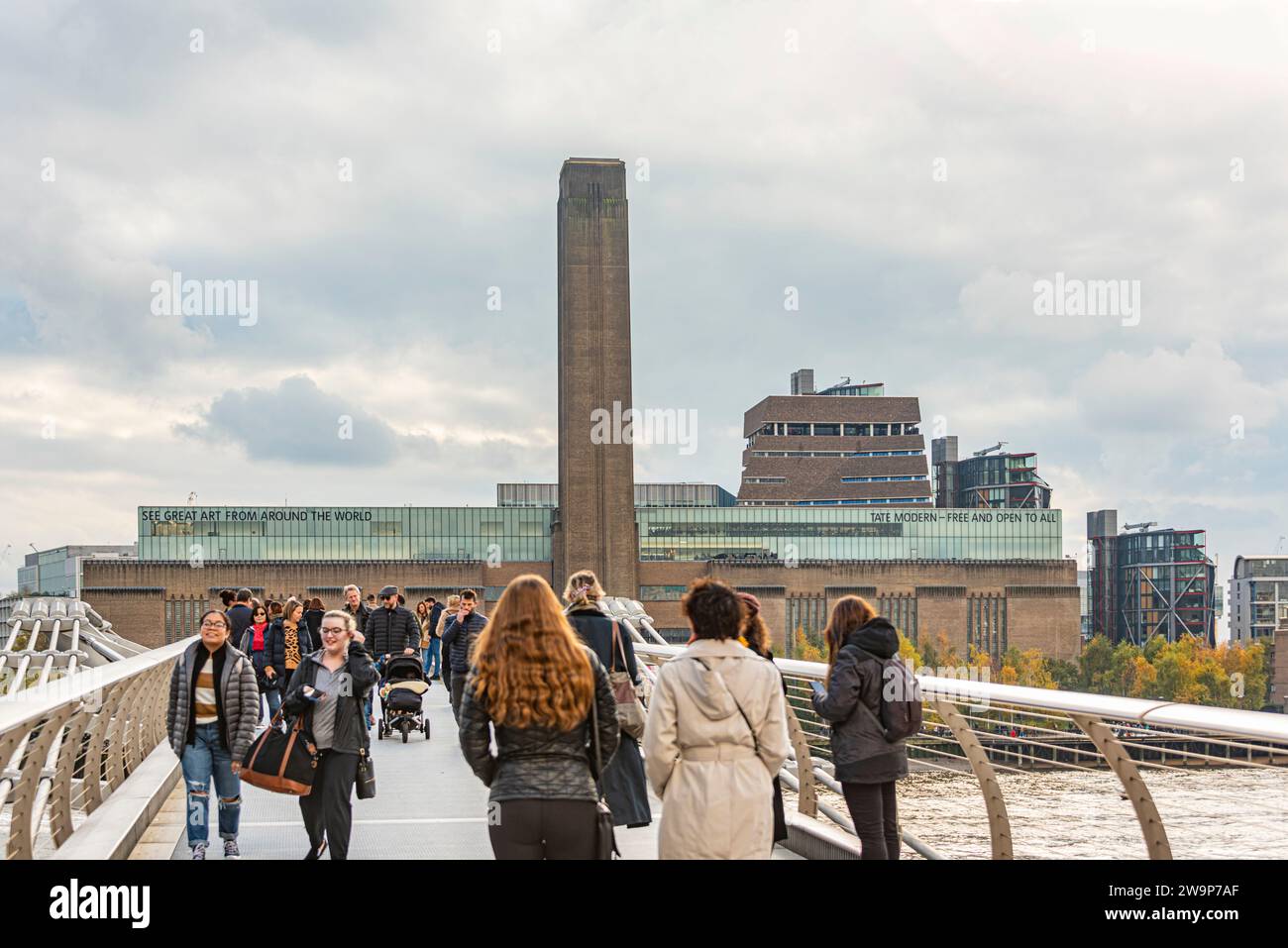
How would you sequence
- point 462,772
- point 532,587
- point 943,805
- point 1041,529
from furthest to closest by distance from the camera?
point 1041,529 < point 943,805 < point 462,772 < point 532,587

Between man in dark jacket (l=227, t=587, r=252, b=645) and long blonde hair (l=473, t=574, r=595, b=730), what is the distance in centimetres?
1038

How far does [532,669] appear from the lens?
5.12m

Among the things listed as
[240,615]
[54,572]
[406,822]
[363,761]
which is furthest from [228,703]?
[54,572]

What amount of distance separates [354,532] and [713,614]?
9132 cm

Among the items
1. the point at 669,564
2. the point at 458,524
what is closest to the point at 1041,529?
the point at 669,564

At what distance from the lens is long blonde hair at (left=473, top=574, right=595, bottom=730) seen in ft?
16.8

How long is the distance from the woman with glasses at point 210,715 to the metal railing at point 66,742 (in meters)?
0.53

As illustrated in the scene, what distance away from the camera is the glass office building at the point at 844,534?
9456 centimetres

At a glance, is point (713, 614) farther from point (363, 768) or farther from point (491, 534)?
point (491, 534)

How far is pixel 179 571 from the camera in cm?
9000

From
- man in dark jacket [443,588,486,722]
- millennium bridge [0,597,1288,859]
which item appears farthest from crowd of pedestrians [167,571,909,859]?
man in dark jacket [443,588,486,722]
